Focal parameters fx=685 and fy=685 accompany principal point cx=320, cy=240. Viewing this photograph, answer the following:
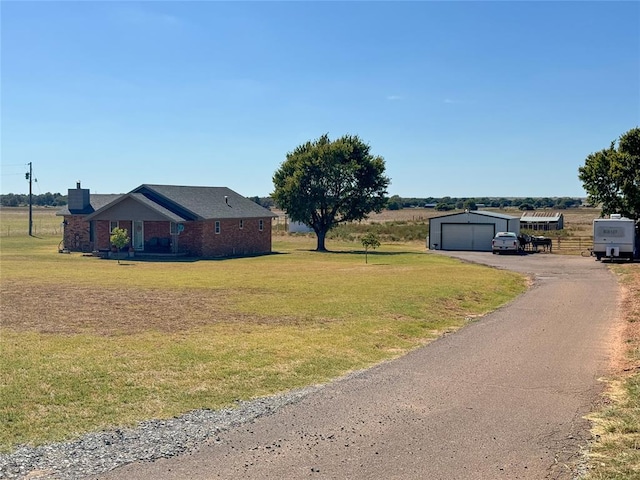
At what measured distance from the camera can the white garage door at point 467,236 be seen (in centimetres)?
5409

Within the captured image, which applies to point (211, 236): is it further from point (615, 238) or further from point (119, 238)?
point (615, 238)

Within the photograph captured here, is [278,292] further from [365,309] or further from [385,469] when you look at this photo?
[385,469]

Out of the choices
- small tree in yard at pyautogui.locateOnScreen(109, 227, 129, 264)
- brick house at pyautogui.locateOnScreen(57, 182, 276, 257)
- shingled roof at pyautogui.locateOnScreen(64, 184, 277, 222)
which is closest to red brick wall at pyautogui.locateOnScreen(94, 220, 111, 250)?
brick house at pyautogui.locateOnScreen(57, 182, 276, 257)

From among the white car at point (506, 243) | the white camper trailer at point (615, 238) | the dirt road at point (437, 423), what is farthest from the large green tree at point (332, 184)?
the dirt road at point (437, 423)

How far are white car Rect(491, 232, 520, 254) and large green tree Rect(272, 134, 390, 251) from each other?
1064 cm

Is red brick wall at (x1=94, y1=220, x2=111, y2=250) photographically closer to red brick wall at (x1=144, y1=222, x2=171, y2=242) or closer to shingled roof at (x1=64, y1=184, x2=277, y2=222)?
shingled roof at (x1=64, y1=184, x2=277, y2=222)

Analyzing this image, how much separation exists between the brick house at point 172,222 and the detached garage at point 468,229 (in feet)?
46.0

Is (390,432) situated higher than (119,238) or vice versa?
(119,238)

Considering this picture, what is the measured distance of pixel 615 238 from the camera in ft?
133

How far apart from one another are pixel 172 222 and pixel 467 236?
23843 millimetres

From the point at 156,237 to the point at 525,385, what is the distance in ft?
125

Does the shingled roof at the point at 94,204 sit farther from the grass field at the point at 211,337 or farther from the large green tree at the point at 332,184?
the grass field at the point at 211,337

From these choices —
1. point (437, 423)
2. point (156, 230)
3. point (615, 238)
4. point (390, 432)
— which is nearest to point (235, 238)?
point (156, 230)

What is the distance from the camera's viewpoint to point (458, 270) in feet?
112
